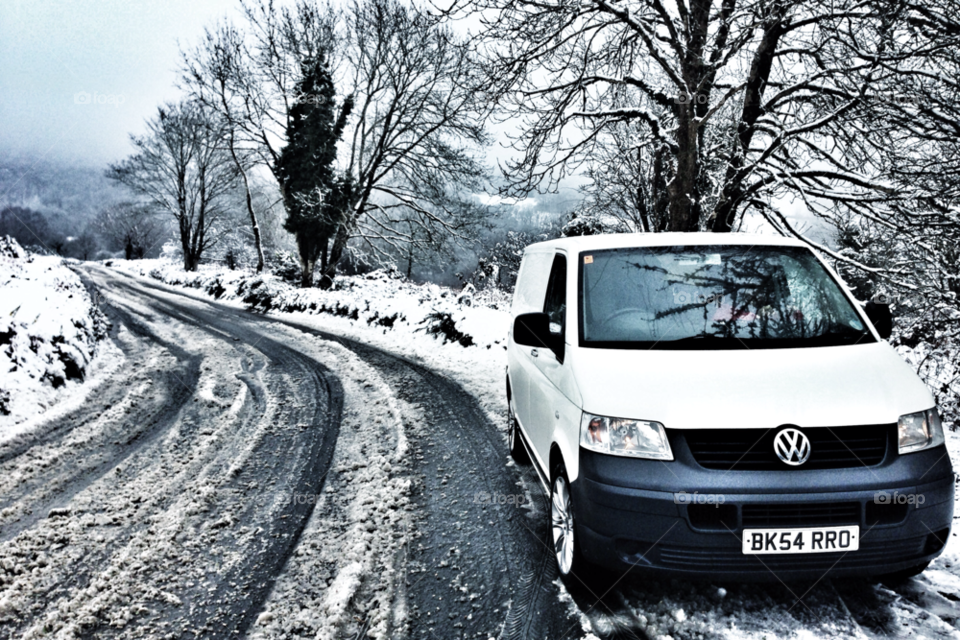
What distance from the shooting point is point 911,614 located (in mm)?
2639

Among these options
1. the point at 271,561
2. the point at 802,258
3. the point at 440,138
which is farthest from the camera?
the point at 440,138

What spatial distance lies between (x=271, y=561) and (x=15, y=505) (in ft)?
7.54

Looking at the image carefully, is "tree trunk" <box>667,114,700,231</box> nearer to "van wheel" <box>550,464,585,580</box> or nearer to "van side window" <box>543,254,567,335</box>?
"van side window" <box>543,254,567,335</box>

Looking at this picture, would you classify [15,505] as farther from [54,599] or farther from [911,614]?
[911,614]

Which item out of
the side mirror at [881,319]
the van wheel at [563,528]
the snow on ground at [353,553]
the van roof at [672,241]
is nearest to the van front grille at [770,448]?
the van wheel at [563,528]

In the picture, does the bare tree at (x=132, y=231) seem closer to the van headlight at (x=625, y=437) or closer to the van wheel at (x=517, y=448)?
the van wheel at (x=517, y=448)

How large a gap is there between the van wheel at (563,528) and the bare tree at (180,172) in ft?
117

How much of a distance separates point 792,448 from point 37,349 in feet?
29.2

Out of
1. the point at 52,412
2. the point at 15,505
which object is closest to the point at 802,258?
the point at 15,505

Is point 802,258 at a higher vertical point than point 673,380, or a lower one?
higher

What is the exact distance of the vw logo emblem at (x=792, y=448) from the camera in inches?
94.0

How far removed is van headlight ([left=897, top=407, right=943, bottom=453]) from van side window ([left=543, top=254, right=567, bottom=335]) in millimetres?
1831

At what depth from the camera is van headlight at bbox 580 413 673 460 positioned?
2502mm

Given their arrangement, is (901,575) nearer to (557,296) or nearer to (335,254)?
(557,296)
